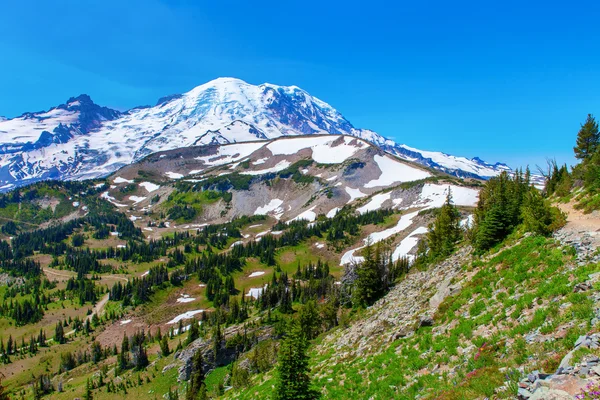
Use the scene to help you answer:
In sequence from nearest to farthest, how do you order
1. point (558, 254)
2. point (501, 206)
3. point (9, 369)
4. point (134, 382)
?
point (558, 254) < point (501, 206) < point (134, 382) < point (9, 369)

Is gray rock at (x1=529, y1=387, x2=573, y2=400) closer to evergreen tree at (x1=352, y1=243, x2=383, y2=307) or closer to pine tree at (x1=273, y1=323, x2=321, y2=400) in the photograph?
pine tree at (x1=273, y1=323, x2=321, y2=400)

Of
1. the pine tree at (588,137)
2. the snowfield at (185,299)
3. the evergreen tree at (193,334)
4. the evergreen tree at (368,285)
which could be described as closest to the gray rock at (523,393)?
the evergreen tree at (368,285)

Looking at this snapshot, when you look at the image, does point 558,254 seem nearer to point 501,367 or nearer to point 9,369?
point 501,367

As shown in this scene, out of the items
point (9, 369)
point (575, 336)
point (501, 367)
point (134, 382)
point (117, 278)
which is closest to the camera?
point (575, 336)

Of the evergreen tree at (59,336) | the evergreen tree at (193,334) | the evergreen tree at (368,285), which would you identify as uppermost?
the evergreen tree at (368,285)

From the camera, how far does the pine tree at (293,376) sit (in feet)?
74.9

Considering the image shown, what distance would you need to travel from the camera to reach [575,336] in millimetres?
11820

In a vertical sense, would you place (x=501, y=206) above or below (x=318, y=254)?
above

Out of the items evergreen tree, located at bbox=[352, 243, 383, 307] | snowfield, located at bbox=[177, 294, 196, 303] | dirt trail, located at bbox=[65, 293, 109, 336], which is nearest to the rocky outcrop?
evergreen tree, located at bbox=[352, 243, 383, 307]

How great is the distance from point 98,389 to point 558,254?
106416 mm

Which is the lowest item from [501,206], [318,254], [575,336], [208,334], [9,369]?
[9,369]

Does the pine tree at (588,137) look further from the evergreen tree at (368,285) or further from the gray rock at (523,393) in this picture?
the gray rock at (523,393)

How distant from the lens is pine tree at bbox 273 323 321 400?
74.9 feet

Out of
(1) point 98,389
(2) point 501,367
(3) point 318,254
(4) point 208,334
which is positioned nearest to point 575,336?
(2) point 501,367
